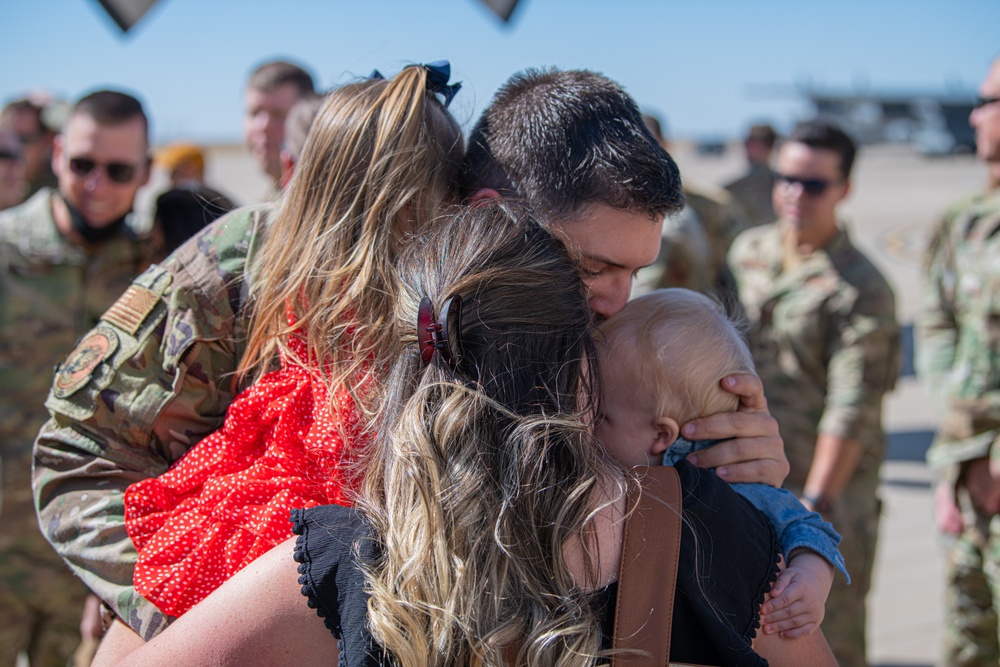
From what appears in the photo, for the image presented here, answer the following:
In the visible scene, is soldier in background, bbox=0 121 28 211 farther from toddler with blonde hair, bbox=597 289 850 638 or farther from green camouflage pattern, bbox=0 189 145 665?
toddler with blonde hair, bbox=597 289 850 638

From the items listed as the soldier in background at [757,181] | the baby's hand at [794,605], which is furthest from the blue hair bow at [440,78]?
the soldier in background at [757,181]

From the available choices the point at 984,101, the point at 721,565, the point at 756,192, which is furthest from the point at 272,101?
the point at 756,192

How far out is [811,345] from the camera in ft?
13.1

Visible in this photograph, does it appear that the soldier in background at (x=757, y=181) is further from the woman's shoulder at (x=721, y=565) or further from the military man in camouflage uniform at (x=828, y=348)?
the woman's shoulder at (x=721, y=565)

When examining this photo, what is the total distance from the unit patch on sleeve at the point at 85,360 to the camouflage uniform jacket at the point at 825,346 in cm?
279

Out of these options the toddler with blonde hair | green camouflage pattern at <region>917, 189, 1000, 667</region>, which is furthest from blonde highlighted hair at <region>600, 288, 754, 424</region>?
green camouflage pattern at <region>917, 189, 1000, 667</region>

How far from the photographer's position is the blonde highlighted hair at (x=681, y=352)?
60.9 inches

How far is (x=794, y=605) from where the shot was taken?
1363 millimetres

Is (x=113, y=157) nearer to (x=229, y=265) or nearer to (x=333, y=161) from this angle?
(x=229, y=265)

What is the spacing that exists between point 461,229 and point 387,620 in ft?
1.84

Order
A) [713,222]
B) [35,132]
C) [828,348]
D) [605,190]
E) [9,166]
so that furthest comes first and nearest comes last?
1. [35,132]
2. [713,222]
3. [9,166]
4. [828,348]
5. [605,190]

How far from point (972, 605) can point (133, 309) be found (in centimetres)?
330

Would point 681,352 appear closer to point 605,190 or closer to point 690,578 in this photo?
point 605,190

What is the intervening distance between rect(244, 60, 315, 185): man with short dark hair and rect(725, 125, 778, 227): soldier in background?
5.50m
